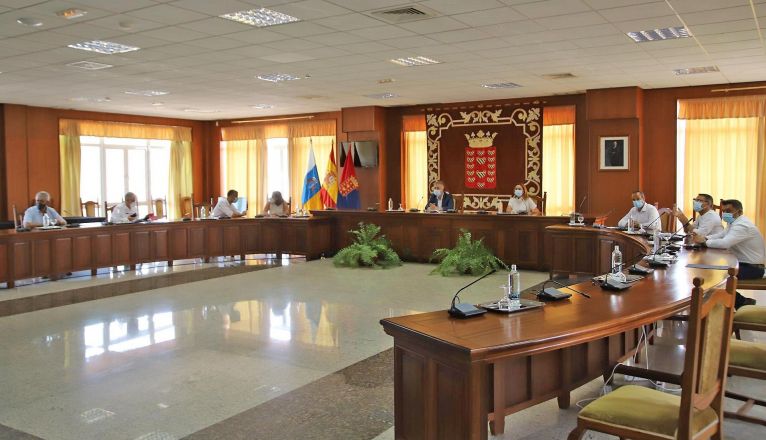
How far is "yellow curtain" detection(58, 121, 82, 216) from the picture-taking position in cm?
1366

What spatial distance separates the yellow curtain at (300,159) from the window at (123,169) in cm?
318

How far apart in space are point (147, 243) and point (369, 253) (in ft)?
12.1

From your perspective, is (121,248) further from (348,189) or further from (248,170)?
(248,170)

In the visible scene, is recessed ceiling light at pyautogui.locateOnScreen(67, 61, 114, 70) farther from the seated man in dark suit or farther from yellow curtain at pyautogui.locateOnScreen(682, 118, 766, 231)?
yellow curtain at pyautogui.locateOnScreen(682, 118, 766, 231)

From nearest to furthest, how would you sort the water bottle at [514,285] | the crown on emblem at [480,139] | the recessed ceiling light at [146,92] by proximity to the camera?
1. the water bottle at [514,285]
2. the recessed ceiling light at [146,92]
3. the crown on emblem at [480,139]

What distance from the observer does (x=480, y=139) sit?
13008mm

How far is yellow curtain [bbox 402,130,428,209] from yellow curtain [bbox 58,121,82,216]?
7.00m

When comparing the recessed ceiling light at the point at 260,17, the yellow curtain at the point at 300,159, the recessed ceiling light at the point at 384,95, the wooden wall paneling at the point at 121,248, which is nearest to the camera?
the recessed ceiling light at the point at 260,17

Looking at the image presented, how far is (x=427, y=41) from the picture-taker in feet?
23.0

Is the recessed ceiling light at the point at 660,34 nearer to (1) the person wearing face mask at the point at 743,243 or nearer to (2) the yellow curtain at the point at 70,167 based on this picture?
(1) the person wearing face mask at the point at 743,243

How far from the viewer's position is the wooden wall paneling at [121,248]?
33.5ft

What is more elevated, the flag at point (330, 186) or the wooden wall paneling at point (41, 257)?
the flag at point (330, 186)

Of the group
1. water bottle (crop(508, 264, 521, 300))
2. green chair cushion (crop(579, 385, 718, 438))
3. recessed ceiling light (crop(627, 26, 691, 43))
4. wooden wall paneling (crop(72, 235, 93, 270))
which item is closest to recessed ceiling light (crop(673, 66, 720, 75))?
recessed ceiling light (crop(627, 26, 691, 43))

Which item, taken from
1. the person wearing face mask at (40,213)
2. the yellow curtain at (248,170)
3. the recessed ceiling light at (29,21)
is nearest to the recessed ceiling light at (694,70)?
the recessed ceiling light at (29,21)
